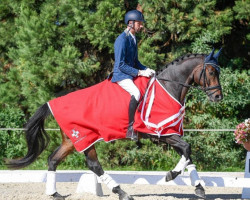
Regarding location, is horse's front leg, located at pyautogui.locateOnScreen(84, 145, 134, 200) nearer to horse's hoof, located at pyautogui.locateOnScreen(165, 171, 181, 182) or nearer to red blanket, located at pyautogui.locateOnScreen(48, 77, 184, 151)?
red blanket, located at pyautogui.locateOnScreen(48, 77, 184, 151)

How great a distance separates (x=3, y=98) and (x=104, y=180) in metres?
5.09

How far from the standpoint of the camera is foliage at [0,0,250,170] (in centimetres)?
875

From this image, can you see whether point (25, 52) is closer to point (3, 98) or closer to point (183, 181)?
point (3, 98)

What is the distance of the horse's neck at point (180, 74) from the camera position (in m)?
5.21

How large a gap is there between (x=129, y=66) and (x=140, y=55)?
3541mm

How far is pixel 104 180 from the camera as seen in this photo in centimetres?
519

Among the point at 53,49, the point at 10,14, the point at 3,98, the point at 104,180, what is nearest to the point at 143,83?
the point at 104,180

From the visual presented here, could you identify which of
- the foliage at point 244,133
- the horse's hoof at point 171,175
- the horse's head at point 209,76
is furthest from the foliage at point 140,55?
the horse's hoof at point 171,175

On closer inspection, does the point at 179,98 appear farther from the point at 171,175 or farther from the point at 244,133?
the point at 244,133

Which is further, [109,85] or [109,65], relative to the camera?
[109,65]

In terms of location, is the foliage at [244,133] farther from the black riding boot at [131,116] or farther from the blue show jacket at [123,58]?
the blue show jacket at [123,58]

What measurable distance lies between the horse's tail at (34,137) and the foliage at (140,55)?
126 inches

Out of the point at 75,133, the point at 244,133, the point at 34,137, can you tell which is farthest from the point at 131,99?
the point at 244,133

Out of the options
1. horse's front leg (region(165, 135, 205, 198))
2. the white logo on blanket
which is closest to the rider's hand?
horse's front leg (region(165, 135, 205, 198))
